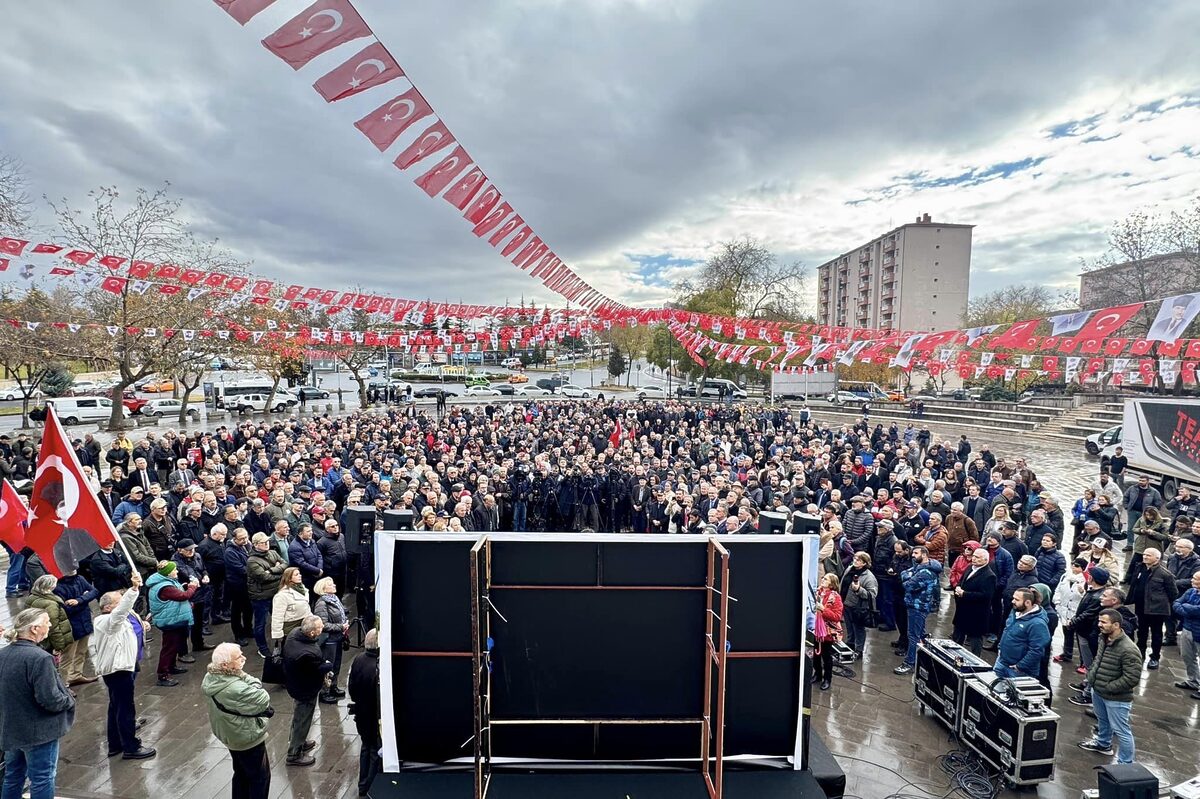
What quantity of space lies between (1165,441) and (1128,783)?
16.7 meters

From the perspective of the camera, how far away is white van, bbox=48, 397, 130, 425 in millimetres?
30750

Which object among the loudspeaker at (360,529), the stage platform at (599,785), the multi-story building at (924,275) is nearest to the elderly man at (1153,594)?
the stage platform at (599,785)

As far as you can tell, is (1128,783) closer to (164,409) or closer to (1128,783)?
(1128,783)

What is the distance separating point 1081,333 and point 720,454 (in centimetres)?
948

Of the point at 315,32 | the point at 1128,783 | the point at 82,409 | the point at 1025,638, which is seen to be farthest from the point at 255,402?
the point at 1128,783

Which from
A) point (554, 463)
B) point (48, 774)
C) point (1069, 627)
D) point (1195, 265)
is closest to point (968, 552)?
point (1069, 627)

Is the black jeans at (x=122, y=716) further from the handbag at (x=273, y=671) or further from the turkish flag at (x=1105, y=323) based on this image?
the turkish flag at (x=1105, y=323)

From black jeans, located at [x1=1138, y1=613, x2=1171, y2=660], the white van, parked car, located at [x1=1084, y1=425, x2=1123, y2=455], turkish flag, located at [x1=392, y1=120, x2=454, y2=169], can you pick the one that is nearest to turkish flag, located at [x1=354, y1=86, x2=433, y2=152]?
turkish flag, located at [x1=392, y1=120, x2=454, y2=169]

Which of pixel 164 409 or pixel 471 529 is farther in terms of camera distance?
pixel 164 409

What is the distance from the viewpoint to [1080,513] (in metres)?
11.4

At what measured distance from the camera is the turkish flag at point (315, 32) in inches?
158

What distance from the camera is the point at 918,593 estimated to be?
7.08m

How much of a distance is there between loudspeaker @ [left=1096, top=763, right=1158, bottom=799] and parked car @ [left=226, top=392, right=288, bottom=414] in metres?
42.2

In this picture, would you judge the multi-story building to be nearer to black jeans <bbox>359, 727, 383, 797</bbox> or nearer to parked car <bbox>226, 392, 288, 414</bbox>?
parked car <bbox>226, 392, 288, 414</bbox>
